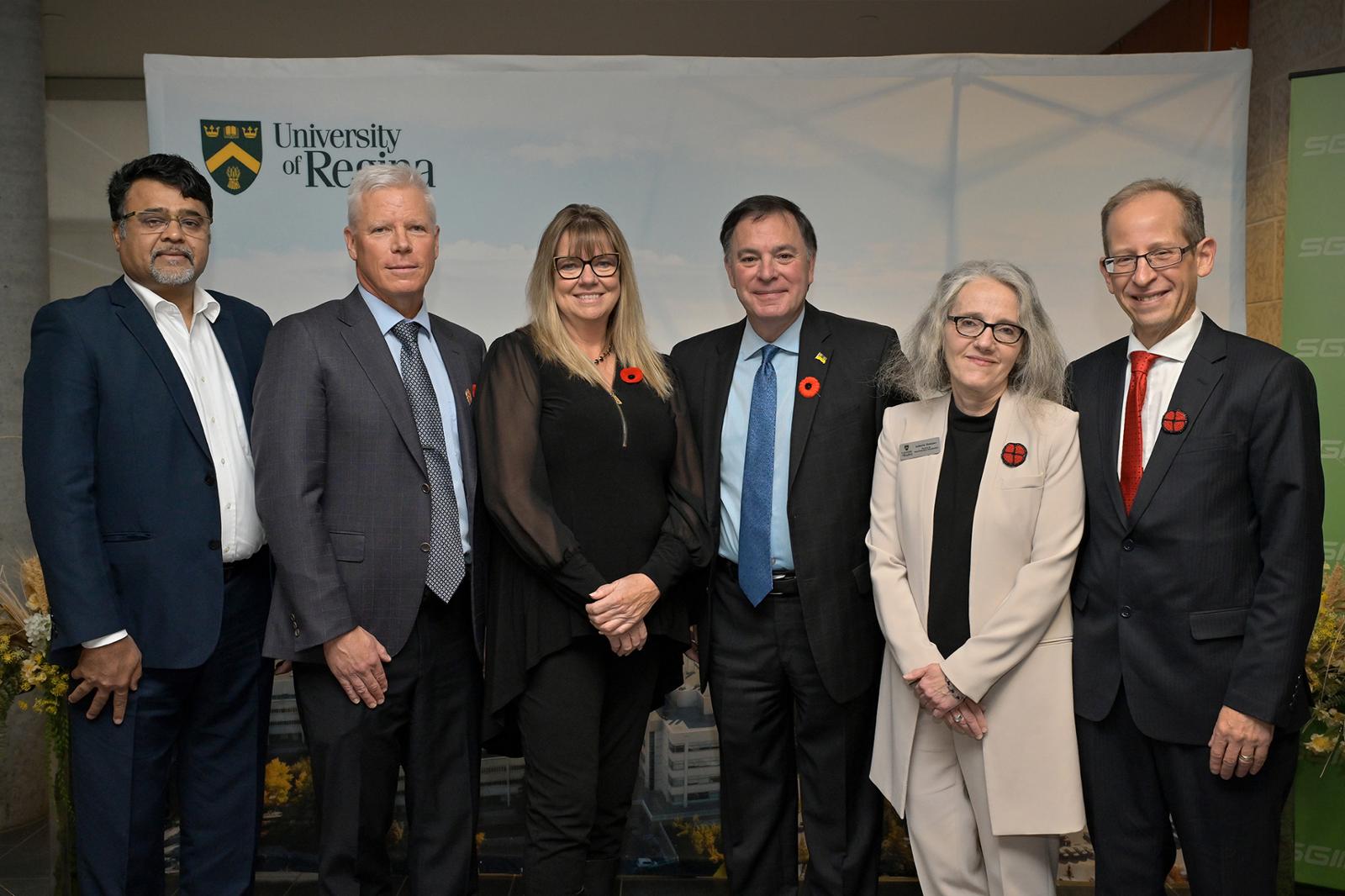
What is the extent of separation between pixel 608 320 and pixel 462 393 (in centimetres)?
42

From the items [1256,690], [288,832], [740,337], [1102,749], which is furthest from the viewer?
[288,832]

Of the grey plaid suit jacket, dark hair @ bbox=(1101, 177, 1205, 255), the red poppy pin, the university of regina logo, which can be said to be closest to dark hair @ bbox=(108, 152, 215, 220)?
the grey plaid suit jacket

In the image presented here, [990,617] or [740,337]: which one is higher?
[740,337]

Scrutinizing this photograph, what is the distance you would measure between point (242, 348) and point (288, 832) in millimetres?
1947

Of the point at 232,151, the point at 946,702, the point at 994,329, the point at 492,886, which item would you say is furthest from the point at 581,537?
the point at 232,151

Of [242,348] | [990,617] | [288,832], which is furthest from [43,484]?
[990,617]

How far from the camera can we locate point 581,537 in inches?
93.3

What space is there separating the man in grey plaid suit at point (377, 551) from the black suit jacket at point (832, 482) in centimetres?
64

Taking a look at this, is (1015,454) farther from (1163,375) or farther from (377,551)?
(377,551)

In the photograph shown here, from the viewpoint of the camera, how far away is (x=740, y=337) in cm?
271

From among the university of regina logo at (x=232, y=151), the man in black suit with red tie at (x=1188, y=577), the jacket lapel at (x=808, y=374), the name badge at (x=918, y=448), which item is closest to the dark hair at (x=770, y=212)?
the jacket lapel at (x=808, y=374)

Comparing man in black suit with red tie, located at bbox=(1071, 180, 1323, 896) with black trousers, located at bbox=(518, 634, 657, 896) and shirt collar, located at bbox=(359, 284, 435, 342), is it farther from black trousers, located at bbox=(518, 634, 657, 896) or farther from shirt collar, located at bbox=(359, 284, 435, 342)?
shirt collar, located at bbox=(359, 284, 435, 342)

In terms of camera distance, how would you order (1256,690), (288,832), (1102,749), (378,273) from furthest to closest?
1. (288,832)
2. (378,273)
3. (1102,749)
4. (1256,690)

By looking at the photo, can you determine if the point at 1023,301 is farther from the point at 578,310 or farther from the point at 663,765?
the point at 663,765
